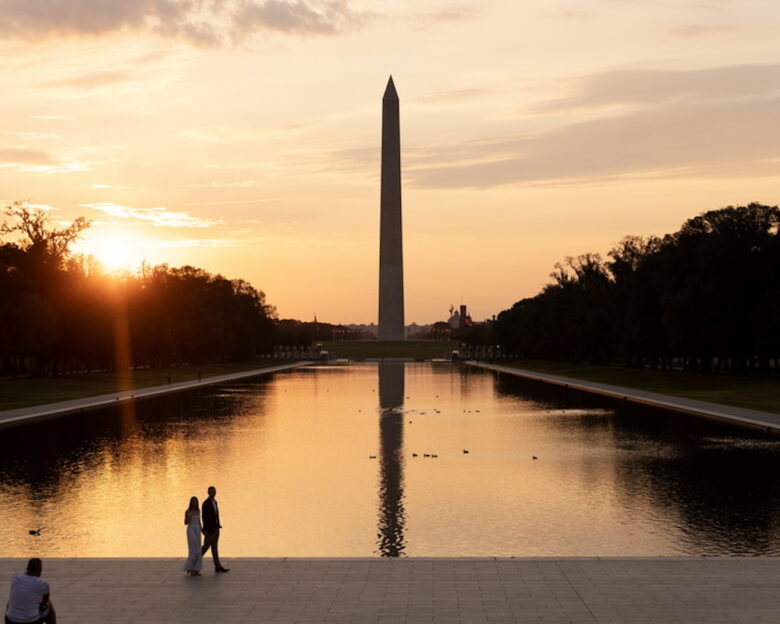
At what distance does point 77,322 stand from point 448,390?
1292 inches

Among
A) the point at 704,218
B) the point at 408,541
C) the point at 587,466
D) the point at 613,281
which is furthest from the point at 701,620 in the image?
the point at 613,281

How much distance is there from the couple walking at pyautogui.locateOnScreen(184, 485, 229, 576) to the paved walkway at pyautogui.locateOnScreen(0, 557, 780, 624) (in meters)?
0.21

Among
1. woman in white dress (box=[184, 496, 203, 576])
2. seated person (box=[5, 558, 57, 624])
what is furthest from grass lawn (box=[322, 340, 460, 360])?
seated person (box=[5, 558, 57, 624])

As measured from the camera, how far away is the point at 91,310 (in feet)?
243

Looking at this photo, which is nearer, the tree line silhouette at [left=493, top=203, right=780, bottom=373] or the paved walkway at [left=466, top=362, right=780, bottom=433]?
the paved walkway at [left=466, top=362, right=780, bottom=433]

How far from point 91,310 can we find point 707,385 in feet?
159

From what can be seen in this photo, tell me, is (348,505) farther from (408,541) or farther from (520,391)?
(520,391)

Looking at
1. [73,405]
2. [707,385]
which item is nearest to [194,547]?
[73,405]

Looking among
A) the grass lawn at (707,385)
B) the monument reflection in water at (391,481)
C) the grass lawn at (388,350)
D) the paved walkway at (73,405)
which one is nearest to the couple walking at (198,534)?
the monument reflection in water at (391,481)

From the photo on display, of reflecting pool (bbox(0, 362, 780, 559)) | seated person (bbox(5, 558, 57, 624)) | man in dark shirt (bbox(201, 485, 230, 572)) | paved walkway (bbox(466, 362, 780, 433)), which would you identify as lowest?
reflecting pool (bbox(0, 362, 780, 559))

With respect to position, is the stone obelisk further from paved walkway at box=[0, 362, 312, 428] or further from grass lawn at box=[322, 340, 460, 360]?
paved walkway at box=[0, 362, 312, 428]

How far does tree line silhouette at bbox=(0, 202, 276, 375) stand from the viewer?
65.4m

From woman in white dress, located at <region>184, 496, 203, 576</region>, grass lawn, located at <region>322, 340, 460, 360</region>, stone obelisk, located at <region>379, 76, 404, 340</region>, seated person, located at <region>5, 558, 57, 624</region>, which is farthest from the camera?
grass lawn, located at <region>322, 340, 460, 360</region>

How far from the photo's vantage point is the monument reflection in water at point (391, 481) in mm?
16575
